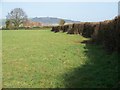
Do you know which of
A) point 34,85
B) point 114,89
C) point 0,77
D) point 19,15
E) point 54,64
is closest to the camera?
point 114,89

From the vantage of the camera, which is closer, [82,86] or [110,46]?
[82,86]

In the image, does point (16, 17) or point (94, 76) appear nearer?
point (94, 76)

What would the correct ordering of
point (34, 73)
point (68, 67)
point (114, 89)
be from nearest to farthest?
point (114, 89)
point (34, 73)
point (68, 67)

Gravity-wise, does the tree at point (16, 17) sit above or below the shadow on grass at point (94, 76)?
below

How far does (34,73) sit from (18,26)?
88.7 metres

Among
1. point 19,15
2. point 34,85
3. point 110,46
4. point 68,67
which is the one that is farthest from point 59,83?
point 19,15

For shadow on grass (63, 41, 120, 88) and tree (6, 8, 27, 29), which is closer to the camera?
shadow on grass (63, 41, 120, 88)

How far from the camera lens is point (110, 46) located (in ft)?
46.4

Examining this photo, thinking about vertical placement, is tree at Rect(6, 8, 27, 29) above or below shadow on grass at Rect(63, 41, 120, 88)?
below

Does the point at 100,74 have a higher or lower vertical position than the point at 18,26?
higher

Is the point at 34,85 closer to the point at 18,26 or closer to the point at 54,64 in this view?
the point at 54,64

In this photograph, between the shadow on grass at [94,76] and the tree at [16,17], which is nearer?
the shadow on grass at [94,76]

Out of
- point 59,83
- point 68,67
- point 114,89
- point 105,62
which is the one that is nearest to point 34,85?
point 59,83

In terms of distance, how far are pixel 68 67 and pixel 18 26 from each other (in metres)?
87.8
